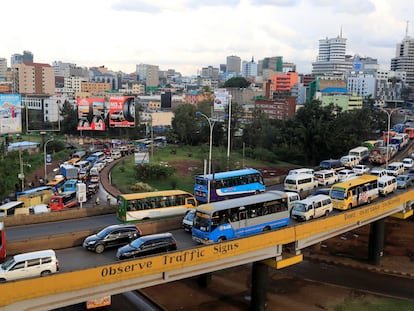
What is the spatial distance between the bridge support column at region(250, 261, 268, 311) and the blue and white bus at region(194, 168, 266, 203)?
6917 mm

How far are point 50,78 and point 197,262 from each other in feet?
507

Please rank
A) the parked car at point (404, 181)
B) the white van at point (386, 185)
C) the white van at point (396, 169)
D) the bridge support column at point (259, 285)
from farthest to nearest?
the white van at point (396, 169) → the parked car at point (404, 181) → the white van at point (386, 185) → the bridge support column at point (259, 285)

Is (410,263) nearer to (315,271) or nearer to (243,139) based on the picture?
(315,271)

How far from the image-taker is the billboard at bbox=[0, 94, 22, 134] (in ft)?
150

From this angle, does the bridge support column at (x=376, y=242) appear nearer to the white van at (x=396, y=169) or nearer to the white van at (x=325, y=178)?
the white van at (x=325, y=178)

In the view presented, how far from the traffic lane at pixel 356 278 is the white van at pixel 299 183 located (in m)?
5.39

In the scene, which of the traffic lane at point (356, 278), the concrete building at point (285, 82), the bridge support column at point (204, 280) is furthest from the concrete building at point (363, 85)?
the bridge support column at point (204, 280)

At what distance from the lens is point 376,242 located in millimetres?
32375

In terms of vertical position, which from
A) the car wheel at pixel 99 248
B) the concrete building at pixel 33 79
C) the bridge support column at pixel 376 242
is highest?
the concrete building at pixel 33 79

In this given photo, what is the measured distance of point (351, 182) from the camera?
90.5ft

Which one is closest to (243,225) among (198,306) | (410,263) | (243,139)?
(198,306)

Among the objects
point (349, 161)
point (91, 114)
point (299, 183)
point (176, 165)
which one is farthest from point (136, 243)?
point (91, 114)

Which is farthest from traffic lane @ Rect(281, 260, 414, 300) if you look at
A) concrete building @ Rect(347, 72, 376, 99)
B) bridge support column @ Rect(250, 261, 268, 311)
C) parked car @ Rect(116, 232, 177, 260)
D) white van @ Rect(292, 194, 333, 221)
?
concrete building @ Rect(347, 72, 376, 99)

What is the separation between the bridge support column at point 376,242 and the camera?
32.3 m
